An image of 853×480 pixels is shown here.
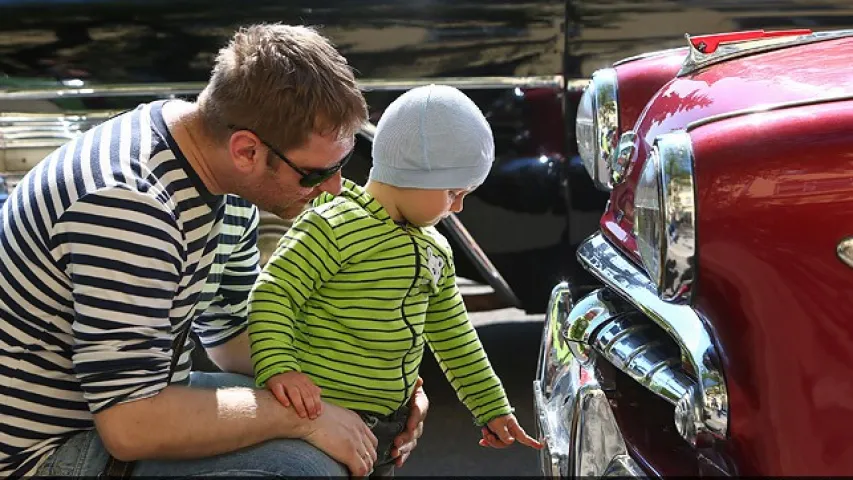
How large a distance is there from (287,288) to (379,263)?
183mm

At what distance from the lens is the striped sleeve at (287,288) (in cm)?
184

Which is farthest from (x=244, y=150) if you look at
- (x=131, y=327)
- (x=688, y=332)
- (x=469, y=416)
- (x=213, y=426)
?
(x=469, y=416)

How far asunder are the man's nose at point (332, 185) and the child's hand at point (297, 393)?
1.08 feet

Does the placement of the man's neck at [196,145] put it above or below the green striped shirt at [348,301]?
above

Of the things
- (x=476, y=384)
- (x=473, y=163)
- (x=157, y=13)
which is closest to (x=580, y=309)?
(x=476, y=384)

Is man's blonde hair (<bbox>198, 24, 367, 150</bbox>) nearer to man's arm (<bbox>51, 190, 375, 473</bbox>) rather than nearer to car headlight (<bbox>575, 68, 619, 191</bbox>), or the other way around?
man's arm (<bbox>51, 190, 375, 473</bbox>)

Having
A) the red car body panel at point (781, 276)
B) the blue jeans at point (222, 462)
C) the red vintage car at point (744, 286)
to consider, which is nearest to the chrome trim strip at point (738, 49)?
the red vintage car at point (744, 286)

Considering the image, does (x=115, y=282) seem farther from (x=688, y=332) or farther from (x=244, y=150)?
(x=688, y=332)

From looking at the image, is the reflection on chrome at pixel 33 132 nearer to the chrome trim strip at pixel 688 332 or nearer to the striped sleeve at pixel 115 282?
the striped sleeve at pixel 115 282

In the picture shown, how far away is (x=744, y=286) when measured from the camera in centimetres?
151

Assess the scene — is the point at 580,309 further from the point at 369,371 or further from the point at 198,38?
the point at 198,38

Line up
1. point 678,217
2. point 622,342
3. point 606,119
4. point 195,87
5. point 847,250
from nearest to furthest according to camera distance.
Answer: point 847,250, point 678,217, point 622,342, point 606,119, point 195,87

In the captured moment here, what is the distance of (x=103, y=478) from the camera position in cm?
174

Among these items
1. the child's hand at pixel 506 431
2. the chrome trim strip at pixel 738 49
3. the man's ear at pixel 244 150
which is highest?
the chrome trim strip at pixel 738 49
